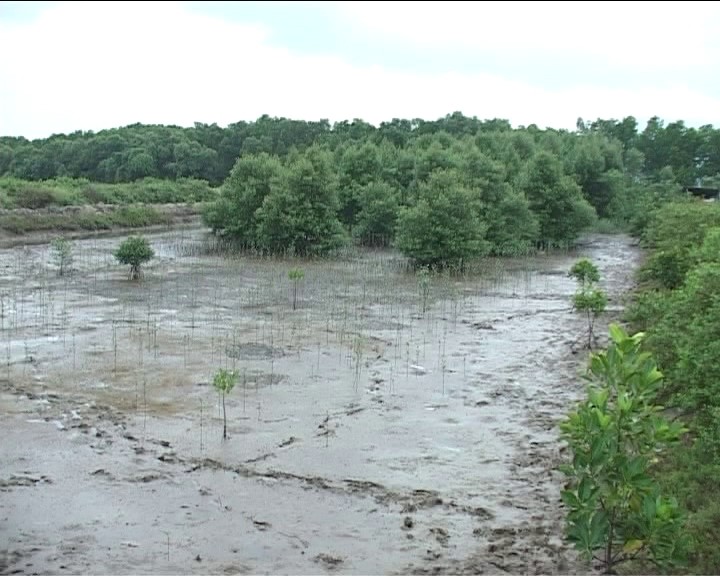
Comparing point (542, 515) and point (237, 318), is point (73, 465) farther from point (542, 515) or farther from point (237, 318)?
point (237, 318)

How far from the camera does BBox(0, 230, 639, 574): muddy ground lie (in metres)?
6.78

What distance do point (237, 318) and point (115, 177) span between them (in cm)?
4159

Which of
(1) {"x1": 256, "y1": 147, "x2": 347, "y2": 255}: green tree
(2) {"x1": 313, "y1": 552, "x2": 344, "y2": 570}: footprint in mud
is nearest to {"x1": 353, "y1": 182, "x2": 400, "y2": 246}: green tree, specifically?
(1) {"x1": 256, "y1": 147, "x2": 347, "y2": 255}: green tree

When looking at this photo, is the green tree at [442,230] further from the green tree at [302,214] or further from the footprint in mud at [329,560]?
the footprint in mud at [329,560]

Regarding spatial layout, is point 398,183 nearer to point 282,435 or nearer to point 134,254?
point 134,254

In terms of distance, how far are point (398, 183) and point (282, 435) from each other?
27.9m

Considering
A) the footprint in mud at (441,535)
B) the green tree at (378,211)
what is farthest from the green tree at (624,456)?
the green tree at (378,211)

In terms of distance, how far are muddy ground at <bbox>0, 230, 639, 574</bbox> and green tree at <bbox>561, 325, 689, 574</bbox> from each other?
1.51 metres

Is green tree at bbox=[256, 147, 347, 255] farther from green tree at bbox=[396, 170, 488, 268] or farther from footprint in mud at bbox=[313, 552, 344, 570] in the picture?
footprint in mud at bbox=[313, 552, 344, 570]

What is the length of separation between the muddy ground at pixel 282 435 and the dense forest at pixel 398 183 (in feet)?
30.7

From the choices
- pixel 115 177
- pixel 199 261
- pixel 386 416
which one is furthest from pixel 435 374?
pixel 115 177

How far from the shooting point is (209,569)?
20.7ft

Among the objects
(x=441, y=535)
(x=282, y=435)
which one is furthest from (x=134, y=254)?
(x=441, y=535)

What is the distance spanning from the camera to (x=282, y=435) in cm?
964
